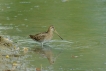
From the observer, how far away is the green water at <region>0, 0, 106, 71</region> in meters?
11.3

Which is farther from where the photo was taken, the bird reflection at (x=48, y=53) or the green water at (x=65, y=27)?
the bird reflection at (x=48, y=53)

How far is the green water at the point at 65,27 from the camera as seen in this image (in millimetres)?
11258

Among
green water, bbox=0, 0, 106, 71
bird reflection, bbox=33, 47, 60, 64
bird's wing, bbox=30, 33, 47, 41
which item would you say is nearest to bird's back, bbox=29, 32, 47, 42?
bird's wing, bbox=30, 33, 47, 41

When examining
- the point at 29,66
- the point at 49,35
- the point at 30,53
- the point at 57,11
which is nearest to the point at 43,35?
the point at 49,35

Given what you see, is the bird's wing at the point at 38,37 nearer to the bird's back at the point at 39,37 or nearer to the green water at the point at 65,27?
the bird's back at the point at 39,37

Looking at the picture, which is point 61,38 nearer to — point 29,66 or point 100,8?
point 29,66

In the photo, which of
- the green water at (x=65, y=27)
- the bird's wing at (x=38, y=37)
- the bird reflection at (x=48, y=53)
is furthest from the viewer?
the bird's wing at (x=38, y=37)

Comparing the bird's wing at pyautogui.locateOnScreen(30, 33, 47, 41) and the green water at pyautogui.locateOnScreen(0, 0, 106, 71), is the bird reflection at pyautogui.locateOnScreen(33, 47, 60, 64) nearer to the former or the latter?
the green water at pyautogui.locateOnScreen(0, 0, 106, 71)

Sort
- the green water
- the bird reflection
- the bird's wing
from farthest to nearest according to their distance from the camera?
the bird's wing < the bird reflection < the green water

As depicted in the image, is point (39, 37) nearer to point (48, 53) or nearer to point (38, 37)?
→ point (38, 37)

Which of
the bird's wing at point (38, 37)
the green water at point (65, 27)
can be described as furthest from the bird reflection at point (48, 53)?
the bird's wing at point (38, 37)

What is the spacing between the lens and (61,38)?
13805mm

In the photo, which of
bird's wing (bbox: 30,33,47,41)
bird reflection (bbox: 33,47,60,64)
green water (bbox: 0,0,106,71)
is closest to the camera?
green water (bbox: 0,0,106,71)

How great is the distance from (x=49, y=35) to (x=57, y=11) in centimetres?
571
